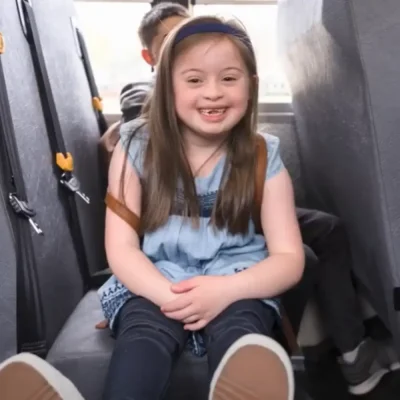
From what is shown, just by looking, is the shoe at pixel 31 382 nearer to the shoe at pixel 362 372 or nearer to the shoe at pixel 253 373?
the shoe at pixel 253 373

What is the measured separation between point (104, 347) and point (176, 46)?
1.52 feet

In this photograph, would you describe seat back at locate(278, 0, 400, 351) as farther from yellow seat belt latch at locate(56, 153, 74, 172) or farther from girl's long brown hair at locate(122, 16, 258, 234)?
yellow seat belt latch at locate(56, 153, 74, 172)

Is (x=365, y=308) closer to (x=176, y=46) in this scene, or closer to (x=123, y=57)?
(x=176, y=46)

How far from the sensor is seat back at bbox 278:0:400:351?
3.04 ft

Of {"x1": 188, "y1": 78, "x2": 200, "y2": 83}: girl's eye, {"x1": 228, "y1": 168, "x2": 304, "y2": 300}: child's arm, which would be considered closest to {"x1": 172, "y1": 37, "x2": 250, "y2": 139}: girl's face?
{"x1": 188, "y1": 78, "x2": 200, "y2": 83}: girl's eye

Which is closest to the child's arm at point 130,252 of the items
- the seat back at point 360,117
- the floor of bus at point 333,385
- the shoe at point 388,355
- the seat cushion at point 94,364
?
the seat cushion at point 94,364

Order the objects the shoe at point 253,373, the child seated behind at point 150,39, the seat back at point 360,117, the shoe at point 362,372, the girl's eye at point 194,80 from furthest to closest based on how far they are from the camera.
Answer: 1. the child seated behind at point 150,39
2. the shoe at point 362,372
3. the girl's eye at point 194,80
4. the seat back at point 360,117
5. the shoe at point 253,373

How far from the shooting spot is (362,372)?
1.32m

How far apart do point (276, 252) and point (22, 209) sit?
38 cm

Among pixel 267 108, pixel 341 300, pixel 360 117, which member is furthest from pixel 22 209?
pixel 267 108

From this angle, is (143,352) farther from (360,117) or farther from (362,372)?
(362,372)

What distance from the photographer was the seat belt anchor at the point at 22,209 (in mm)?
1000

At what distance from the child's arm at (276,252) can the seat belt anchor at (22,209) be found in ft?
1.00

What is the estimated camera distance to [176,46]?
3.41 feet
